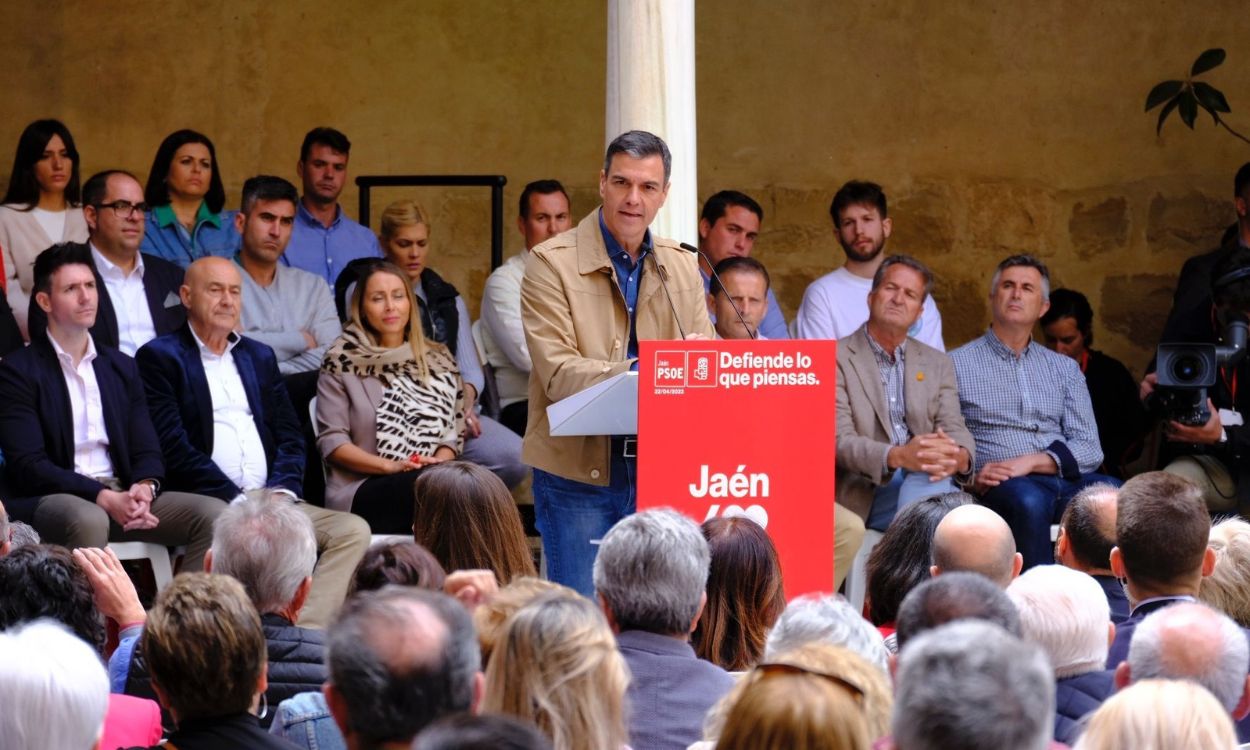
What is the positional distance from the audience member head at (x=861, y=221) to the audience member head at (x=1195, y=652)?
15.2 ft

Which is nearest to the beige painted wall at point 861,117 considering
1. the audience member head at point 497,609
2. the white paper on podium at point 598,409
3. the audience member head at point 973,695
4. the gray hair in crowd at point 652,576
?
the white paper on podium at point 598,409

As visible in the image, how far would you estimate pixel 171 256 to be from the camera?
7.16 metres

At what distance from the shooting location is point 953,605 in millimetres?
2883

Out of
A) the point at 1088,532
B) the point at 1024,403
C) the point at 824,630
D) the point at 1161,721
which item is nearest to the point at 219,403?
the point at 1024,403

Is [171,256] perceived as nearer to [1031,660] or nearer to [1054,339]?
[1054,339]

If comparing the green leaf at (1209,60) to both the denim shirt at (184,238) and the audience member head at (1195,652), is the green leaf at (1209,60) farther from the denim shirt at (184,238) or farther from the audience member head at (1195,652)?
the audience member head at (1195,652)

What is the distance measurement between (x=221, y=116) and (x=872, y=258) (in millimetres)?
3233

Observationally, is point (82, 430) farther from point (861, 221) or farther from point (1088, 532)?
point (1088, 532)

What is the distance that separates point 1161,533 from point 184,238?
4.54m

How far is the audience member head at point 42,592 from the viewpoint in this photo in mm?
3521

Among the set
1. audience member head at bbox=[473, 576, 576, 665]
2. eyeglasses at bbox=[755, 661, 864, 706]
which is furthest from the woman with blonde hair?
eyeglasses at bbox=[755, 661, 864, 706]

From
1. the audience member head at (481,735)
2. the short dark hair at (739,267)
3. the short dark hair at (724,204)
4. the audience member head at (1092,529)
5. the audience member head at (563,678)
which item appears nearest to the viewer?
the audience member head at (481,735)

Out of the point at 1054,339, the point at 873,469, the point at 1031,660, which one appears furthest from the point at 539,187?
the point at 1031,660

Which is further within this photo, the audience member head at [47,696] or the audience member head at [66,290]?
the audience member head at [66,290]
